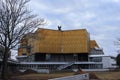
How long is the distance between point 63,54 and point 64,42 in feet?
16.5

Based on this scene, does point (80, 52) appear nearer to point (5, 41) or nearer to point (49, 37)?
point (49, 37)

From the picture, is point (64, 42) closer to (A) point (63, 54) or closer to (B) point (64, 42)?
(B) point (64, 42)

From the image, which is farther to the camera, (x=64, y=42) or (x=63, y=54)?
(x=63, y=54)

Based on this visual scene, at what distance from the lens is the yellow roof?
125 meters

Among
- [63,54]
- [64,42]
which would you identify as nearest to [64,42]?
[64,42]

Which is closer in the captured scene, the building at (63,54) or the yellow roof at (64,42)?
the building at (63,54)

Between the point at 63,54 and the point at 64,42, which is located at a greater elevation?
the point at 64,42

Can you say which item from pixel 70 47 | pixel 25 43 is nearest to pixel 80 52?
pixel 70 47

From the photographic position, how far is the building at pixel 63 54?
404 ft

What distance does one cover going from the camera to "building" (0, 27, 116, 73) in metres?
123

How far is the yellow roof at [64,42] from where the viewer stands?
125m

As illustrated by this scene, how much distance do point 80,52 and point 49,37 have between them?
47.2ft

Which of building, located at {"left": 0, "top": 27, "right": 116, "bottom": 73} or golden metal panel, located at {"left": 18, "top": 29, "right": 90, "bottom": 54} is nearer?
building, located at {"left": 0, "top": 27, "right": 116, "bottom": 73}

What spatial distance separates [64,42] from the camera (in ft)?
422
